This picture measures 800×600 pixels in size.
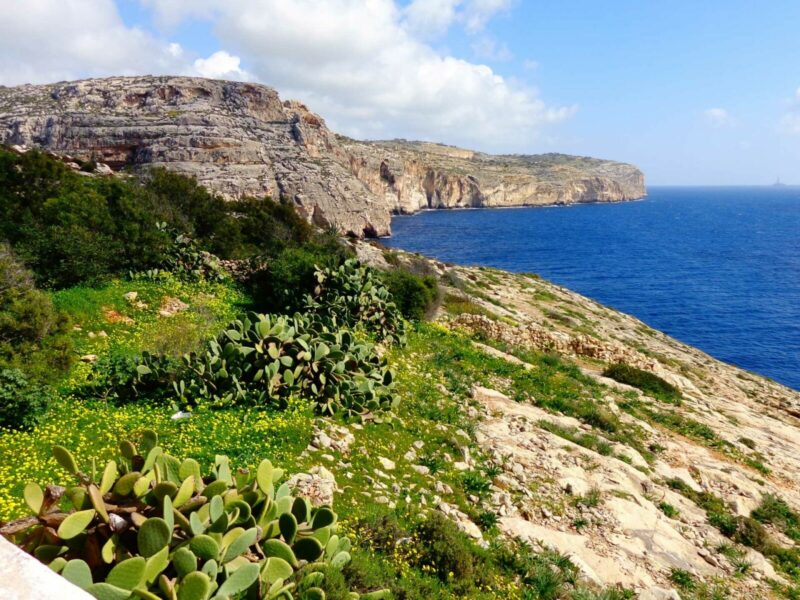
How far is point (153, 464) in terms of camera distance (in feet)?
15.3

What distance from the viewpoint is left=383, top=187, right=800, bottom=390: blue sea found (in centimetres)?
4400

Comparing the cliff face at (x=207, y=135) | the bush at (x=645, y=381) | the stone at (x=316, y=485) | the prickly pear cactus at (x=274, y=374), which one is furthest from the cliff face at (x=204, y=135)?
the stone at (x=316, y=485)

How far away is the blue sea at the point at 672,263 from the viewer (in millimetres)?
44000

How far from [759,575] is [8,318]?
54.1 feet

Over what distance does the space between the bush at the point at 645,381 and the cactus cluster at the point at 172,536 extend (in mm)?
17568

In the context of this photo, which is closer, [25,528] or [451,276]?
[25,528]

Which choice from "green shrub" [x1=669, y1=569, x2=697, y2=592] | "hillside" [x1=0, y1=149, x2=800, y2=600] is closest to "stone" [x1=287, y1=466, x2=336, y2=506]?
"hillside" [x1=0, y1=149, x2=800, y2=600]

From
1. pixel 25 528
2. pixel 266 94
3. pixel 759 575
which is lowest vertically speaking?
pixel 759 575

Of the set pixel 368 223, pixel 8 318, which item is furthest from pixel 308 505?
pixel 368 223

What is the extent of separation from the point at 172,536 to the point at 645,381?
19926mm

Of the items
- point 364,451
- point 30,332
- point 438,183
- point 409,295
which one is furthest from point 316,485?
point 438,183

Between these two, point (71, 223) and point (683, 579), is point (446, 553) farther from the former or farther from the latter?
point (71, 223)

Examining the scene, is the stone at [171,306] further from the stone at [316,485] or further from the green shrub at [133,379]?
the stone at [316,485]

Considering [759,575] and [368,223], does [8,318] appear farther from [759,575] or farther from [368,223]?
[368,223]
